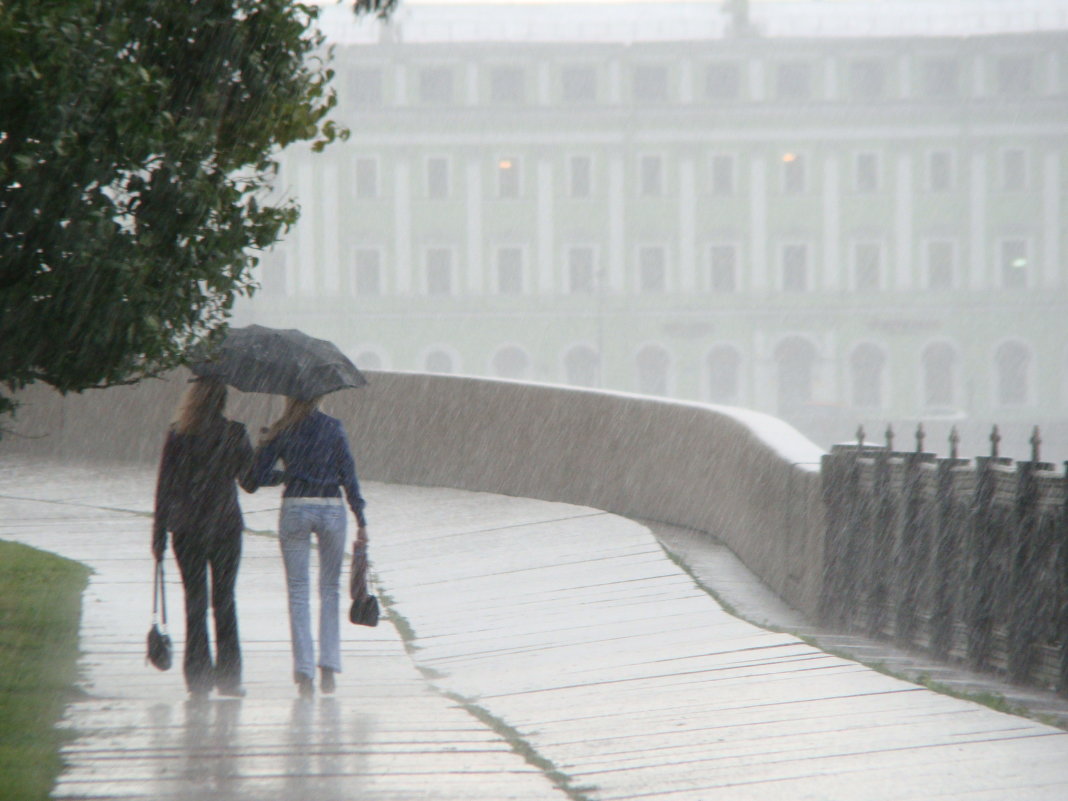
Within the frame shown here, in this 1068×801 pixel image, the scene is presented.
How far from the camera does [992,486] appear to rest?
7.59m

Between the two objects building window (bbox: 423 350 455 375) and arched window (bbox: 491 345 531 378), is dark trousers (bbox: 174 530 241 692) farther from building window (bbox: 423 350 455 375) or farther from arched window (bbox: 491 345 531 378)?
building window (bbox: 423 350 455 375)

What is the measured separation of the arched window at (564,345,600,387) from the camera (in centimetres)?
7144

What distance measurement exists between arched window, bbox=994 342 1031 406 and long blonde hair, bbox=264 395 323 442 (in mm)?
67023

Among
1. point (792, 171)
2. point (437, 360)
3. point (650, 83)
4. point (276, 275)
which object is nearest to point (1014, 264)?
point (792, 171)

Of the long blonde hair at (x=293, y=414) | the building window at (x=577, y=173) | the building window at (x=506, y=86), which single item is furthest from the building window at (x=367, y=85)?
the long blonde hair at (x=293, y=414)

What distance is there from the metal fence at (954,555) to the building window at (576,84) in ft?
215

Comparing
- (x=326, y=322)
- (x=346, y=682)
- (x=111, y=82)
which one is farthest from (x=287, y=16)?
(x=326, y=322)

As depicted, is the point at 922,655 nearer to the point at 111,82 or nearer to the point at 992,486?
the point at 992,486

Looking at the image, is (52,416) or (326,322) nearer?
(52,416)

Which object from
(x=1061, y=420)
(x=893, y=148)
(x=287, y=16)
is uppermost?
(x=893, y=148)

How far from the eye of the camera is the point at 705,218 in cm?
7250

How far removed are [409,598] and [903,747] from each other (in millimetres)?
5484

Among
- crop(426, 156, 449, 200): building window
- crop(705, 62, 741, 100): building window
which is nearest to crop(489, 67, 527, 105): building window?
crop(426, 156, 449, 200): building window

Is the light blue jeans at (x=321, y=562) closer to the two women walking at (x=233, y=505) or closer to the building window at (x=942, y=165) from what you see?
the two women walking at (x=233, y=505)
